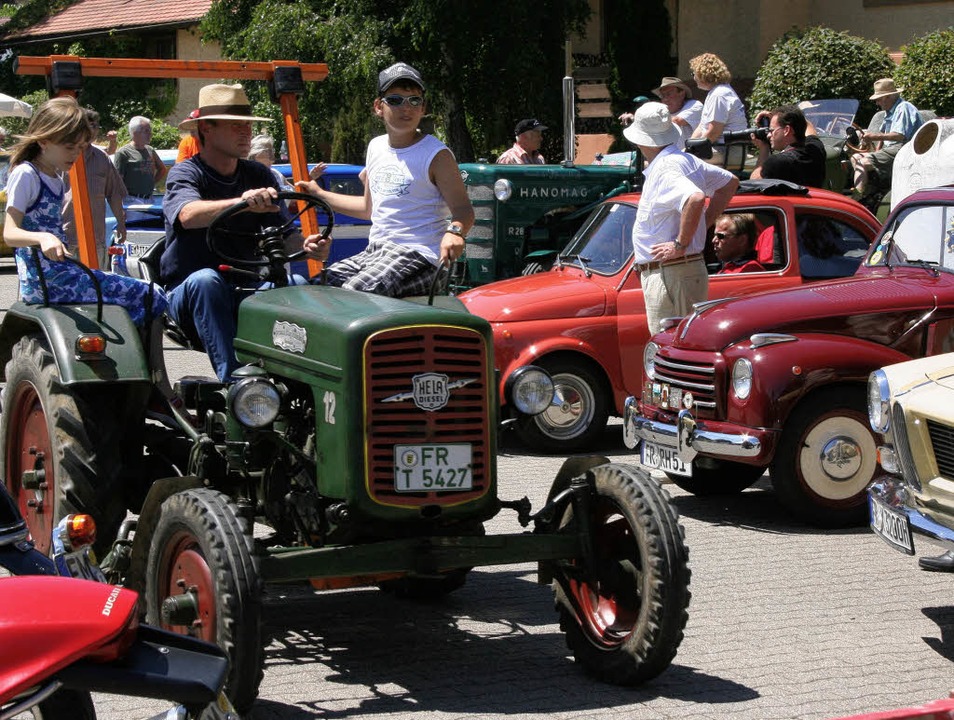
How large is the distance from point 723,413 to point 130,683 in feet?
16.9

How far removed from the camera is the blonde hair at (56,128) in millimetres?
6391

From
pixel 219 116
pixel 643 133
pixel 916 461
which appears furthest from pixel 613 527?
pixel 643 133

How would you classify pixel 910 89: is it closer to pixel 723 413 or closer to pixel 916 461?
pixel 723 413

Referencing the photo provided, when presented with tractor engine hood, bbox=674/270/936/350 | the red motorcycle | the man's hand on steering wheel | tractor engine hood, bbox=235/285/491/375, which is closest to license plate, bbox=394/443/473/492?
tractor engine hood, bbox=235/285/491/375

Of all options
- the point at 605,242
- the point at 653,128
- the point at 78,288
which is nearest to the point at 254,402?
the point at 78,288

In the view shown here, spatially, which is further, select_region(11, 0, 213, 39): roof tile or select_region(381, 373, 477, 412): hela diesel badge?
select_region(11, 0, 213, 39): roof tile

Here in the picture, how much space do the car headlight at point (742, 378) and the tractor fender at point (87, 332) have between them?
125 inches

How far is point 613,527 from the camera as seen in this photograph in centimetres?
525

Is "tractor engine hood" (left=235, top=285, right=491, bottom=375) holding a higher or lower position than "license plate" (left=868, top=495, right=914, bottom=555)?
higher

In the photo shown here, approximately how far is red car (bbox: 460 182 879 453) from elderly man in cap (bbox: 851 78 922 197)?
4.21m

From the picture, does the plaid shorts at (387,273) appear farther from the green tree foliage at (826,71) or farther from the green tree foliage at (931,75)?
the green tree foliage at (826,71)

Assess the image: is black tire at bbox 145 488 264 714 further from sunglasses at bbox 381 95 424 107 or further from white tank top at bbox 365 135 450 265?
sunglasses at bbox 381 95 424 107

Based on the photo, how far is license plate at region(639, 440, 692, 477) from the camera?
787 centimetres

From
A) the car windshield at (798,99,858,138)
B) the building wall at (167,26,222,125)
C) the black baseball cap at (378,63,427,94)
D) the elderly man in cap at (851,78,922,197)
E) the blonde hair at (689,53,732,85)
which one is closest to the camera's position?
the black baseball cap at (378,63,427,94)
